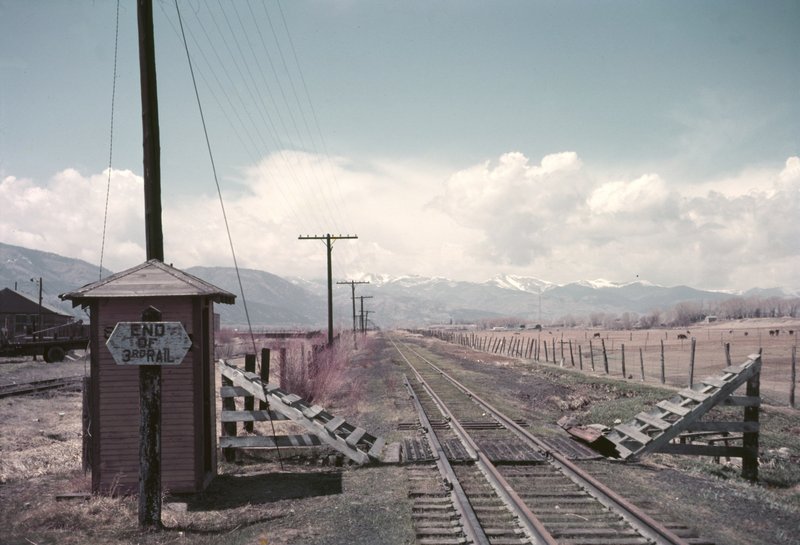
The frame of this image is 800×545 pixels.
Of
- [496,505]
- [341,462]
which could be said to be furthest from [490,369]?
[496,505]

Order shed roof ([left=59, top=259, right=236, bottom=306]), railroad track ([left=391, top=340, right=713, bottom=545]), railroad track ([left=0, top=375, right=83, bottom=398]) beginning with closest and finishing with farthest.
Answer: railroad track ([left=391, top=340, right=713, bottom=545]) < shed roof ([left=59, top=259, right=236, bottom=306]) < railroad track ([left=0, top=375, right=83, bottom=398])

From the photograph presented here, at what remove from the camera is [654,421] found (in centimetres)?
1025

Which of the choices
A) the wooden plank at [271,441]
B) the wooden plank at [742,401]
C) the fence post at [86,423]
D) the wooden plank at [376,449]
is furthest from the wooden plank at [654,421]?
the fence post at [86,423]

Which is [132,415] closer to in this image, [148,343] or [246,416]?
[148,343]

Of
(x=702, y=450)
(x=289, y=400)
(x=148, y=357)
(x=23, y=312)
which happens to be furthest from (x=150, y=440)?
(x=23, y=312)

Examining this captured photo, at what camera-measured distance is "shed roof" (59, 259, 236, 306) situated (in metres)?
7.86

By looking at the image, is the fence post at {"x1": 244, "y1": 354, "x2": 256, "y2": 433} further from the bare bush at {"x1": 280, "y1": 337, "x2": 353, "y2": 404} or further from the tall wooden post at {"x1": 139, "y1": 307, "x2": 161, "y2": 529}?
the bare bush at {"x1": 280, "y1": 337, "x2": 353, "y2": 404}

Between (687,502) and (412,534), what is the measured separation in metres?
3.84

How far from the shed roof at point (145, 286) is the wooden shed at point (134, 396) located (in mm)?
13

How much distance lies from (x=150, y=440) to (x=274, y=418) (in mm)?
2903

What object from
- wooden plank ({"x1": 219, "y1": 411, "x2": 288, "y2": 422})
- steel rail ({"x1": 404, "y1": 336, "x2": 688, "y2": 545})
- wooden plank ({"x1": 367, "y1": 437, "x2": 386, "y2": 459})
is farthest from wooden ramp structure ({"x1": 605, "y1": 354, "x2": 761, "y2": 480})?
wooden plank ({"x1": 219, "y1": 411, "x2": 288, "y2": 422})

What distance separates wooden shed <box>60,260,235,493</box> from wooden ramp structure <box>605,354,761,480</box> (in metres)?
6.97

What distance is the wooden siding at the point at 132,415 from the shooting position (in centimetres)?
795

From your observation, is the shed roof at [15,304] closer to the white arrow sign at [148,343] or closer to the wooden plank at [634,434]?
the white arrow sign at [148,343]
